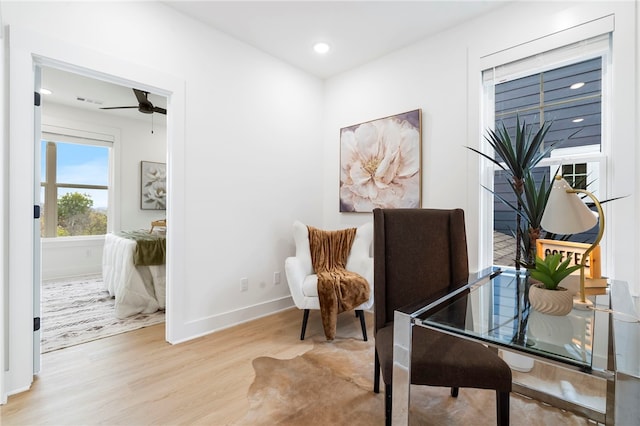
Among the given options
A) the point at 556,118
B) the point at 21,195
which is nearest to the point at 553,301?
the point at 556,118

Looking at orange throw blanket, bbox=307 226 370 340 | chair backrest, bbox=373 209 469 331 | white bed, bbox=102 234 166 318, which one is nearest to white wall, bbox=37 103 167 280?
white bed, bbox=102 234 166 318

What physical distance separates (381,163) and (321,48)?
4.07ft

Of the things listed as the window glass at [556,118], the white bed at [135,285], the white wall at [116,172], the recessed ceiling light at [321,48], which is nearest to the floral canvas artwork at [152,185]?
the white wall at [116,172]

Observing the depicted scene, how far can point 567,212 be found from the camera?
4.02 feet

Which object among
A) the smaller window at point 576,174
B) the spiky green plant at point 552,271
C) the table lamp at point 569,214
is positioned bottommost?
the spiky green plant at point 552,271

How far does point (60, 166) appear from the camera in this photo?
482 centimetres

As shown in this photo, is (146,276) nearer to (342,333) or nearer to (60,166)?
(342,333)

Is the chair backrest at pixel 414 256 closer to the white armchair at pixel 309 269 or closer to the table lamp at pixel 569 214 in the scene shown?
the table lamp at pixel 569 214

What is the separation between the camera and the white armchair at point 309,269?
2.44 meters

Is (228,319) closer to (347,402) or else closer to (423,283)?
(347,402)

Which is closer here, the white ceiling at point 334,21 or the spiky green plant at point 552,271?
the spiky green plant at point 552,271

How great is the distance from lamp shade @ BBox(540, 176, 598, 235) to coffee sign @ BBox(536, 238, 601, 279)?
18 centimetres

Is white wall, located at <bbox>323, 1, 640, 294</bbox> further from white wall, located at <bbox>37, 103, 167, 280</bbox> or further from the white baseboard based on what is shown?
white wall, located at <bbox>37, 103, 167, 280</bbox>

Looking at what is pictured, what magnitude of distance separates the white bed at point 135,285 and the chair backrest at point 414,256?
254 cm
